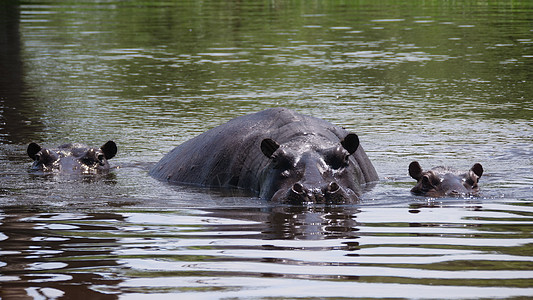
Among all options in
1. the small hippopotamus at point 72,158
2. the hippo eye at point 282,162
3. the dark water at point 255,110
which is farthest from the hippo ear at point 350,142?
the small hippopotamus at point 72,158

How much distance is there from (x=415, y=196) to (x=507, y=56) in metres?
17.3

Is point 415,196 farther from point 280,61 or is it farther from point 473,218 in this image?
point 280,61

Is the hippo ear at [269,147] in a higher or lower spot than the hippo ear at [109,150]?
higher

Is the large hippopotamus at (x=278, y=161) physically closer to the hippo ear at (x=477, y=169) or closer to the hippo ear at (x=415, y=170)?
the hippo ear at (x=415, y=170)

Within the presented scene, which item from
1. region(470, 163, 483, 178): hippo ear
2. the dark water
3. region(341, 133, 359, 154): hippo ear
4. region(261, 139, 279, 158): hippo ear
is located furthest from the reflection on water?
region(470, 163, 483, 178): hippo ear

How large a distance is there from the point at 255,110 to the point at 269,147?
843cm

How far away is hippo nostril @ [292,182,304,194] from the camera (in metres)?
9.56

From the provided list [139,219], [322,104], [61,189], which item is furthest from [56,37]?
[139,219]

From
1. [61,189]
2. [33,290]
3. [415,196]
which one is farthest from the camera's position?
[61,189]

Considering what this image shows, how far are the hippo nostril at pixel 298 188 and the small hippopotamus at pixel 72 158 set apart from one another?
430 centimetres

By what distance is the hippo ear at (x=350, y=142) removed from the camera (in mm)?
10578

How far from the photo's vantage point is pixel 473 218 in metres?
9.37

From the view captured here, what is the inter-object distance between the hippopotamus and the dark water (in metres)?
0.23

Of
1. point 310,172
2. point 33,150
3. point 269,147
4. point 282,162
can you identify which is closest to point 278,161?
point 282,162
